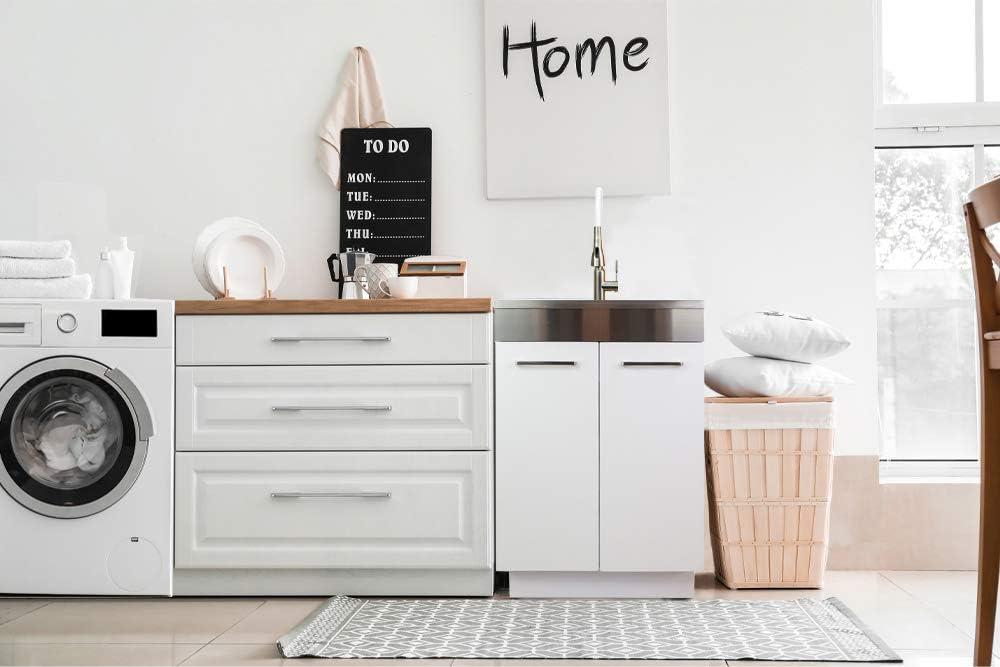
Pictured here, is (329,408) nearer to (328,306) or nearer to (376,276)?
(328,306)

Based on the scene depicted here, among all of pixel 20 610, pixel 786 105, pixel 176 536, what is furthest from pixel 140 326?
pixel 786 105

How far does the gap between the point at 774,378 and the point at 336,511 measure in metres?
1.35

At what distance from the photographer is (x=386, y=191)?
3.30 metres

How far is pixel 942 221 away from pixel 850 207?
0.42 metres

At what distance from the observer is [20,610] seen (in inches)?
102

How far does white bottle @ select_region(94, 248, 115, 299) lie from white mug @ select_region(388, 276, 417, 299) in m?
0.85

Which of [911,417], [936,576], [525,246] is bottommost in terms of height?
[936,576]

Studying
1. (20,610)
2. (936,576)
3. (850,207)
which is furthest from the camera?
(850,207)

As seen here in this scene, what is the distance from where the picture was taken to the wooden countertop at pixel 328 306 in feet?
8.91

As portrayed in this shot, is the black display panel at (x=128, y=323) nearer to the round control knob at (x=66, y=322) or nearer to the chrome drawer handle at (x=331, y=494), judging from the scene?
the round control knob at (x=66, y=322)

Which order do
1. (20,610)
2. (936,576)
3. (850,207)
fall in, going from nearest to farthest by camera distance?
(20,610) → (936,576) → (850,207)

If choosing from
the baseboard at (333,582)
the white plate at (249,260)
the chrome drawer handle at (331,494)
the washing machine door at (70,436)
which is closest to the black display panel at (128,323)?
the washing machine door at (70,436)

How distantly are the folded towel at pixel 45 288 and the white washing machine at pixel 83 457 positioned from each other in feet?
0.21

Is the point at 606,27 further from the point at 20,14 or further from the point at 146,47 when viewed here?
the point at 20,14
